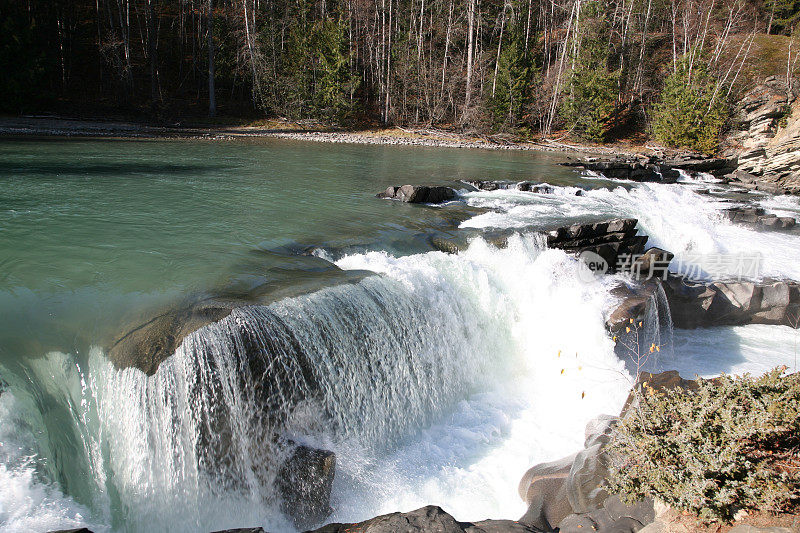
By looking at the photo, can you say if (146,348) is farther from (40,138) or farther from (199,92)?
(199,92)

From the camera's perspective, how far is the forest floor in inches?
875

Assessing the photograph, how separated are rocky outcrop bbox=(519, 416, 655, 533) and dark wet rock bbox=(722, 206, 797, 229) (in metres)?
12.3

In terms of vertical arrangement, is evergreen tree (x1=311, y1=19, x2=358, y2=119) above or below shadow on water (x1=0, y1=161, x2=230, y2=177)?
above

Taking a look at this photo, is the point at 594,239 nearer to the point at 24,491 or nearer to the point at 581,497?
the point at 581,497

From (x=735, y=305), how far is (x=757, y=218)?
6235mm

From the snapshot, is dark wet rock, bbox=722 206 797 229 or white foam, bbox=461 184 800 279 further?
dark wet rock, bbox=722 206 797 229

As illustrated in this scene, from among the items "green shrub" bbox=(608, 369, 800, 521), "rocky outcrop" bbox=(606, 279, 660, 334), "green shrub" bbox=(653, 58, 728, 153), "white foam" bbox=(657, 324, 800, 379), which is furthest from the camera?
"green shrub" bbox=(653, 58, 728, 153)

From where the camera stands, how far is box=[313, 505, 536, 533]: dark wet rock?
12.2 ft

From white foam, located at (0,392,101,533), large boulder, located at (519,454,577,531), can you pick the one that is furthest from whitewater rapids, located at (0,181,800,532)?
large boulder, located at (519,454,577,531)

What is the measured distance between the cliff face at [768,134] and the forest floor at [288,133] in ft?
16.9

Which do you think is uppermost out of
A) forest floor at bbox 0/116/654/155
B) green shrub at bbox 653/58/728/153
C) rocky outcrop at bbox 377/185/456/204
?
green shrub at bbox 653/58/728/153

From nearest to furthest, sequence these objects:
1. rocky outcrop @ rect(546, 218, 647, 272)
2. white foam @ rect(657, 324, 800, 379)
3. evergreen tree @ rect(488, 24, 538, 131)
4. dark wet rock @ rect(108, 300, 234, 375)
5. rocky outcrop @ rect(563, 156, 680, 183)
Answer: dark wet rock @ rect(108, 300, 234, 375) < white foam @ rect(657, 324, 800, 379) < rocky outcrop @ rect(546, 218, 647, 272) < rocky outcrop @ rect(563, 156, 680, 183) < evergreen tree @ rect(488, 24, 538, 131)

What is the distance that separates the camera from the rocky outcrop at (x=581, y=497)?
12.6 ft

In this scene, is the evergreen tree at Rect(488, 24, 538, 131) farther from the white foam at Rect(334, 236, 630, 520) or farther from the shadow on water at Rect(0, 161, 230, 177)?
the white foam at Rect(334, 236, 630, 520)
